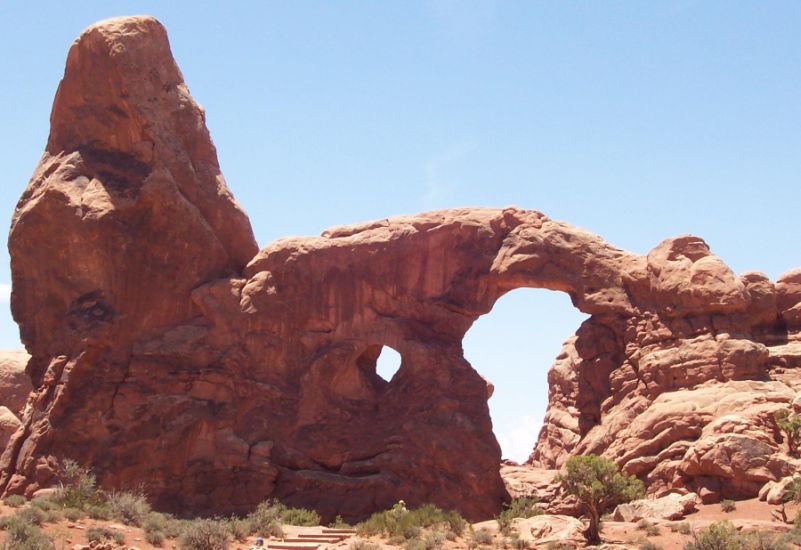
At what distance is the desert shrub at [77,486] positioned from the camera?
23.0 m

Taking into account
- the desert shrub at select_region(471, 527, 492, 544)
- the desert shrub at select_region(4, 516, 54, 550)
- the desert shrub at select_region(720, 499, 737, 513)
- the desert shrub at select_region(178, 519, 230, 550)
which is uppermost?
the desert shrub at select_region(720, 499, 737, 513)

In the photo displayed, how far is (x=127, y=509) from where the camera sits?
2217 centimetres

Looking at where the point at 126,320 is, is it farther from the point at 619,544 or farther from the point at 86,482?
the point at 619,544

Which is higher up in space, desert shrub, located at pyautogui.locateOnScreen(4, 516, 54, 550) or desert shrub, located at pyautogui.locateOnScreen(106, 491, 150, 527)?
desert shrub, located at pyautogui.locateOnScreen(106, 491, 150, 527)

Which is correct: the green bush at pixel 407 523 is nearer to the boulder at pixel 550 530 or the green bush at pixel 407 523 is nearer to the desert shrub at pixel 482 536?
the desert shrub at pixel 482 536

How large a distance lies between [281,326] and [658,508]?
12.6 m

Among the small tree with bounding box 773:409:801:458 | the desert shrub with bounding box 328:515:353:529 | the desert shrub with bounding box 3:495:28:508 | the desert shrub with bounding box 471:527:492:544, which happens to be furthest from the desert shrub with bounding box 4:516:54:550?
the small tree with bounding box 773:409:801:458

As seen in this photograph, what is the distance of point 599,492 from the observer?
2062cm

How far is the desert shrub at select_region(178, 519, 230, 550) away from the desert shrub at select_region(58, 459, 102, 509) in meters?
3.39

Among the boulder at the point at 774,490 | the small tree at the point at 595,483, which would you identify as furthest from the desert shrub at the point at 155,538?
the boulder at the point at 774,490

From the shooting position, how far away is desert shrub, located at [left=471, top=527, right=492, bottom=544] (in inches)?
814

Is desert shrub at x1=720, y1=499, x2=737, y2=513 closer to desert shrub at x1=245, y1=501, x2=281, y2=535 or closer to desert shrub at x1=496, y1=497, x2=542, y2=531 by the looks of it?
desert shrub at x1=496, y1=497, x2=542, y2=531

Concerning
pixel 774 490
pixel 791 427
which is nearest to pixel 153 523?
pixel 774 490

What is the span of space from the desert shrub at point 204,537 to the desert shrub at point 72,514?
2.41m
